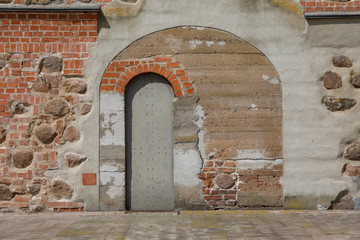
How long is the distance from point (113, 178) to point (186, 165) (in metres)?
1.04

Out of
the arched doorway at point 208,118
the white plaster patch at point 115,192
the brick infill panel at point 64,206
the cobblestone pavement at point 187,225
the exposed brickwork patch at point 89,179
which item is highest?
the arched doorway at point 208,118

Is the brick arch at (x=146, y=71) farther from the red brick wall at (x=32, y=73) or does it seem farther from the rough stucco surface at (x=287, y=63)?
the red brick wall at (x=32, y=73)

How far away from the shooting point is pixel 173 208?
665cm

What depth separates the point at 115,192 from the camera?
6.56m

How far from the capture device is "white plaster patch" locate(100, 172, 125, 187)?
6559 mm

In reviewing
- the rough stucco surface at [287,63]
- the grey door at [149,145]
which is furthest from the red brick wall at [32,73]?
the grey door at [149,145]

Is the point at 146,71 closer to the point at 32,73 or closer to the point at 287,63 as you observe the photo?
the point at 32,73

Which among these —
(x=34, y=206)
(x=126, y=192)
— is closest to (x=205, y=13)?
(x=126, y=192)

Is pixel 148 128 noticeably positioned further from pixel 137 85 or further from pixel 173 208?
pixel 173 208

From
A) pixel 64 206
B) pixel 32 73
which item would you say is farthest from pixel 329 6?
pixel 64 206

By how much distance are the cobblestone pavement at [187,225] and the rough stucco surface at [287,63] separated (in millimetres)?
523

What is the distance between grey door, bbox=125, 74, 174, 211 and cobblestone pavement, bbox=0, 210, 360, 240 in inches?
14.3

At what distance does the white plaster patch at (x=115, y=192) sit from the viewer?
6.55 m

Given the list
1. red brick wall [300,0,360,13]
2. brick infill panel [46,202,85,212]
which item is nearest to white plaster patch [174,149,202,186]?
brick infill panel [46,202,85,212]
